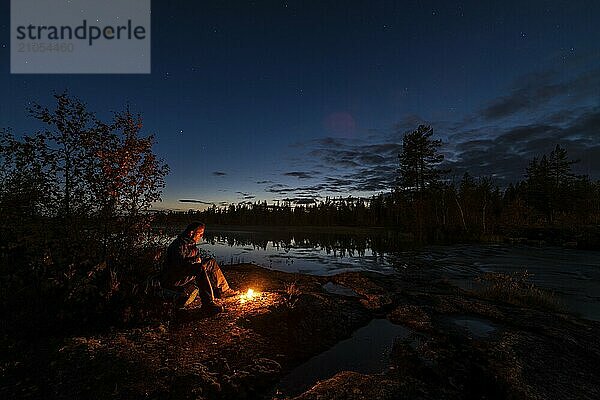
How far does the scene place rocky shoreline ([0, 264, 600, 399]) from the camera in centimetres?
421

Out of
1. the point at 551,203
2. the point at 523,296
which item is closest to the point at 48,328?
the point at 523,296

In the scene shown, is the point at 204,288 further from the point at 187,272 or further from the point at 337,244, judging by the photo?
the point at 337,244

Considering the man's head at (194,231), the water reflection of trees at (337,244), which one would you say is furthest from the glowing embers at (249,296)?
the water reflection of trees at (337,244)

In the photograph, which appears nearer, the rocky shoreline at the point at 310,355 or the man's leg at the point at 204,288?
the rocky shoreline at the point at 310,355

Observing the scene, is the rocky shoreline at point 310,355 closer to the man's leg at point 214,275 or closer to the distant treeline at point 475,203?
the man's leg at point 214,275

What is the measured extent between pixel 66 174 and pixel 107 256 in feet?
7.28

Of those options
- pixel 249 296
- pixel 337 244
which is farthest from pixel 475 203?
pixel 249 296

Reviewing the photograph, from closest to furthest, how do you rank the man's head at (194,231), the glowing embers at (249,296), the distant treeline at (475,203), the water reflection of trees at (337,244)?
the man's head at (194,231), the glowing embers at (249,296), the water reflection of trees at (337,244), the distant treeline at (475,203)

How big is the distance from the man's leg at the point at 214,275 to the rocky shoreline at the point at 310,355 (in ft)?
1.88

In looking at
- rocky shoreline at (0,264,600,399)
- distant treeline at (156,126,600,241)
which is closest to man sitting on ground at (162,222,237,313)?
rocky shoreline at (0,264,600,399)

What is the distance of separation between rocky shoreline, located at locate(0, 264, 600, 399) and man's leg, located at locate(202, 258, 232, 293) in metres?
0.57

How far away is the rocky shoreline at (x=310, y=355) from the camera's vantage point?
421 cm

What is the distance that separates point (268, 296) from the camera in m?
8.49

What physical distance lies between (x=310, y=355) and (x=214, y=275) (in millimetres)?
3617
